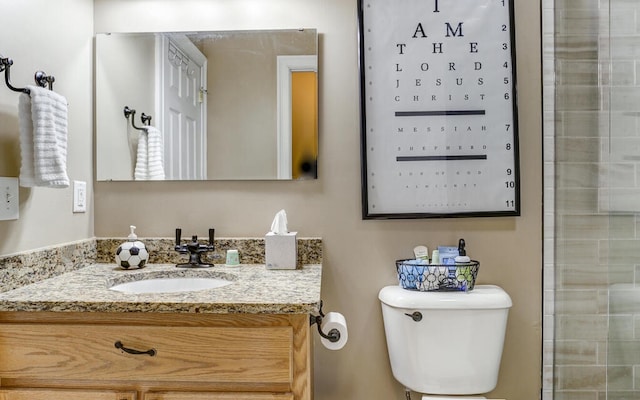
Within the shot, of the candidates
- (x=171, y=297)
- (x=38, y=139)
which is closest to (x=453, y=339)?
(x=171, y=297)

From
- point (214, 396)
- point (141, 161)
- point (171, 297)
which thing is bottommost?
point (214, 396)

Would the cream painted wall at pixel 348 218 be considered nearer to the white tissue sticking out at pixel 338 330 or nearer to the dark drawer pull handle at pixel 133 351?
the white tissue sticking out at pixel 338 330

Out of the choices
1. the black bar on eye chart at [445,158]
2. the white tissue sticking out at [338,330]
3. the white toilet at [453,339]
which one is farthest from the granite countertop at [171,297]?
the black bar on eye chart at [445,158]

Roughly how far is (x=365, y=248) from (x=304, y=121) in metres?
0.54

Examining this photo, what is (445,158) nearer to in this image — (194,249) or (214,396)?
(194,249)

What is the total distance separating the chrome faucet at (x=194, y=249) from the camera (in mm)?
1668

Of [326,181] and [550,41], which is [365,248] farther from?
[550,41]

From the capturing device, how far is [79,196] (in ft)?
5.53

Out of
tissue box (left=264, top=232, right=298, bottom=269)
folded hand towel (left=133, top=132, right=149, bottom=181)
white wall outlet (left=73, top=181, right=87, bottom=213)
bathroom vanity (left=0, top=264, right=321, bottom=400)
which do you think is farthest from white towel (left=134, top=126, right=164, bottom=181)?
bathroom vanity (left=0, top=264, right=321, bottom=400)

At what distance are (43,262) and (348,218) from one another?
1032mm

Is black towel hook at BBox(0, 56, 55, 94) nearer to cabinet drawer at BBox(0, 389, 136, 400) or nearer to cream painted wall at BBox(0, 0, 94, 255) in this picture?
cream painted wall at BBox(0, 0, 94, 255)

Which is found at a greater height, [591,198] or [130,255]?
[591,198]

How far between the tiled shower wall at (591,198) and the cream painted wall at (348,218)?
6cm

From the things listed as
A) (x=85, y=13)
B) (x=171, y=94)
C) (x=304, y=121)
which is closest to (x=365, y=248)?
(x=304, y=121)
